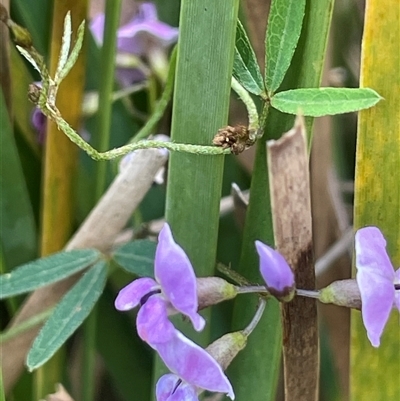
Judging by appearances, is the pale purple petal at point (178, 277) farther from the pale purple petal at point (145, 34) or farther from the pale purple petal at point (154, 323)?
the pale purple petal at point (145, 34)

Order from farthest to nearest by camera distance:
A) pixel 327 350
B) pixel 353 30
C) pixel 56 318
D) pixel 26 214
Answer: pixel 353 30
pixel 327 350
pixel 26 214
pixel 56 318

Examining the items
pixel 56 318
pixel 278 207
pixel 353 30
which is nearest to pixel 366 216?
pixel 278 207

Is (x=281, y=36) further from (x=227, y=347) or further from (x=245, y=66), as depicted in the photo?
(x=227, y=347)

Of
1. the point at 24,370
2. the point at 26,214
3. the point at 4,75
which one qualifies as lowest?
the point at 24,370

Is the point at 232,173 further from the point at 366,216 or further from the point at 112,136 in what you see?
the point at 366,216

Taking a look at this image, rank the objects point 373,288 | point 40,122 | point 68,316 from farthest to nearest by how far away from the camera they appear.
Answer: point 40,122
point 68,316
point 373,288

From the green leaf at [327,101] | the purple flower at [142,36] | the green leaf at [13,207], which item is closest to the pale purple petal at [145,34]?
the purple flower at [142,36]

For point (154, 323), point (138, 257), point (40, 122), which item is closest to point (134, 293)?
point (154, 323)
